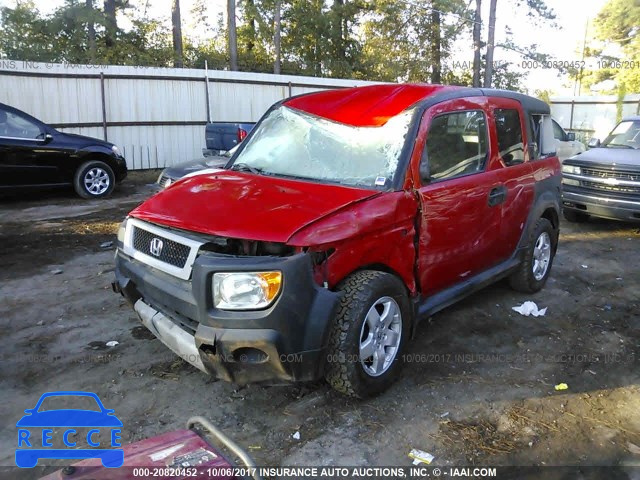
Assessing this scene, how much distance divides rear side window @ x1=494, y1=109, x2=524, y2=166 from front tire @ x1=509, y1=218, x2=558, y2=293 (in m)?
0.75

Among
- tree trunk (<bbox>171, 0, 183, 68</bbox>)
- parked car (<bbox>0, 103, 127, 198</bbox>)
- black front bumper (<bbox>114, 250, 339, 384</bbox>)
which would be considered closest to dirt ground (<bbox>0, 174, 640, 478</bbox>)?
black front bumper (<bbox>114, 250, 339, 384</bbox>)

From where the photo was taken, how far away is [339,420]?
3123 mm

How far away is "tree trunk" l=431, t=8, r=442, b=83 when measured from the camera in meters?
26.8

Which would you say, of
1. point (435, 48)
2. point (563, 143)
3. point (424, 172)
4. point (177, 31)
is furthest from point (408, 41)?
point (424, 172)

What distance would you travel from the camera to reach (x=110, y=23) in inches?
863

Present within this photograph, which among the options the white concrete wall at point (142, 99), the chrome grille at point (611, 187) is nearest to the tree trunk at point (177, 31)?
the white concrete wall at point (142, 99)

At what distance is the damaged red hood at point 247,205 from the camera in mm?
2850

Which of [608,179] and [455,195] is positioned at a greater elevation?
[455,195]

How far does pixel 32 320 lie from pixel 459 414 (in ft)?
11.7

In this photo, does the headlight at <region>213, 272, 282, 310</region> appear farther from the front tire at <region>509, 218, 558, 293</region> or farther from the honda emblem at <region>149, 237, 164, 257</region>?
the front tire at <region>509, 218, 558, 293</region>

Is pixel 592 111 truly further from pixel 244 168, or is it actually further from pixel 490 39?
pixel 244 168

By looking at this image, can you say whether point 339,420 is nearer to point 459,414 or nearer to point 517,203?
point 459,414

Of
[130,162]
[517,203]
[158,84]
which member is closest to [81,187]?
[130,162]

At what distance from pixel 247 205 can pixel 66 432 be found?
5.43 feet
